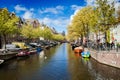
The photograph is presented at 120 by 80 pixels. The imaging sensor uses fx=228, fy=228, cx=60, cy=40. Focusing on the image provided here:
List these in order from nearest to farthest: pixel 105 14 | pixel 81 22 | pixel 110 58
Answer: pixel 110 58, pixel 105 14, pixel 81 22

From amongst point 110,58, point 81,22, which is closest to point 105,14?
point 110,58

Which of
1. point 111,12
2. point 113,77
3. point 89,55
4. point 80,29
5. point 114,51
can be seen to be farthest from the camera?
point 80,29

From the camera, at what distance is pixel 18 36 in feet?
372

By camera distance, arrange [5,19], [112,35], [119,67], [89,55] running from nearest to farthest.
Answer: [119,67]
[89,55]
[5,19]
[112,35]

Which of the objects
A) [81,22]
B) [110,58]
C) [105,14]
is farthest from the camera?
[81,22]

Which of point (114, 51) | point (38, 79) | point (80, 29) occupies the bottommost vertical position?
point (38, 79)

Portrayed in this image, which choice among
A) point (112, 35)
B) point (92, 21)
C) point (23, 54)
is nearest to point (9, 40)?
point (23, 54)

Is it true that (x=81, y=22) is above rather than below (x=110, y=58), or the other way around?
above

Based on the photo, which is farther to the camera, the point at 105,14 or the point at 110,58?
the point at 105,14

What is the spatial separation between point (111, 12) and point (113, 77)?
21252 mm

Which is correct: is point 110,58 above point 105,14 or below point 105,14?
below

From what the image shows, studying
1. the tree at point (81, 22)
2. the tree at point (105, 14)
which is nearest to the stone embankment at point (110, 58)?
the tree at point (105, 14)

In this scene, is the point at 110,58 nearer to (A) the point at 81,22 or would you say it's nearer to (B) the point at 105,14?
(B) the point at 105,14

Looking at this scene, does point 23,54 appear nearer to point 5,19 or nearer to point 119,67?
point 5,19
